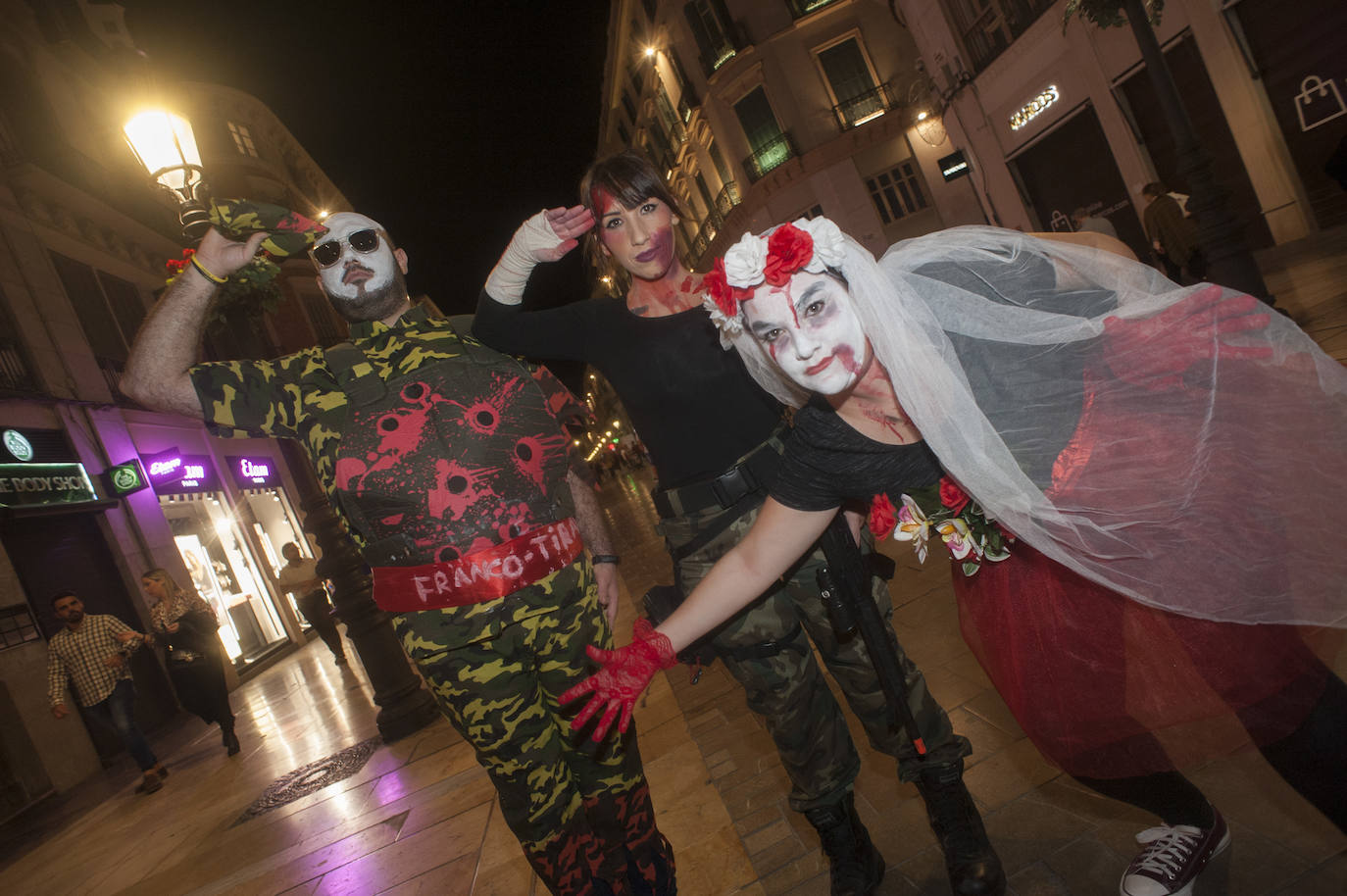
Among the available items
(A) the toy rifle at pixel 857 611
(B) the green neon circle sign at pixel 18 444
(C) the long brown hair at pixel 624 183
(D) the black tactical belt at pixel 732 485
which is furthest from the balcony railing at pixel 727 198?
(A) the toy rifle at pixel 857 611

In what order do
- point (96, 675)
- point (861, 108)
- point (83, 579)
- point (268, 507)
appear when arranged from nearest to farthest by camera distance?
point (96, 675), point (83, 579), point (268, 507), point (861, 108)

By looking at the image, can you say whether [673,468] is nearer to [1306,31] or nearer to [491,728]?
[491,728]

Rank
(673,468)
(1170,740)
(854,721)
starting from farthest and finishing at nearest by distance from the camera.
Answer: (854,721)
(673,468)
(1170,740)

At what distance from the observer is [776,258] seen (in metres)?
1.86

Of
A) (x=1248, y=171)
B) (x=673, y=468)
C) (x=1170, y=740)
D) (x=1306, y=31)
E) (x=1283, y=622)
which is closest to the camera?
(x=1283, y=622)

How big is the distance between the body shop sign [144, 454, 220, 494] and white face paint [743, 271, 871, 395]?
13.9m

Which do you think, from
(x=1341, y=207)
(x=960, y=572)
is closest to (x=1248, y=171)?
(x=1341, y=207)

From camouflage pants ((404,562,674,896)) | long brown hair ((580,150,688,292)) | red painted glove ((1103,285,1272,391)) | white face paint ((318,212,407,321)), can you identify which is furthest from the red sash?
red painted glove ((1103,285,1272,391))

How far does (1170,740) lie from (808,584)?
3.28 feet

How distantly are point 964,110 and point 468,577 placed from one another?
63.0ft

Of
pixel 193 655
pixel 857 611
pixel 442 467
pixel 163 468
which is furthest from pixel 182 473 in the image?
pixel 857 611

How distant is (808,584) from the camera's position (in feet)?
7.93

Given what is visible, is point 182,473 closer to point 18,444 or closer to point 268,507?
point 18,444

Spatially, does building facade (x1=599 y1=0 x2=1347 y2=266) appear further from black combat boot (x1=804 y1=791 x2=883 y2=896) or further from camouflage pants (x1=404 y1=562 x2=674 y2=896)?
camouflage pants (x1=404 y1=562 x2=674 y2=896)
